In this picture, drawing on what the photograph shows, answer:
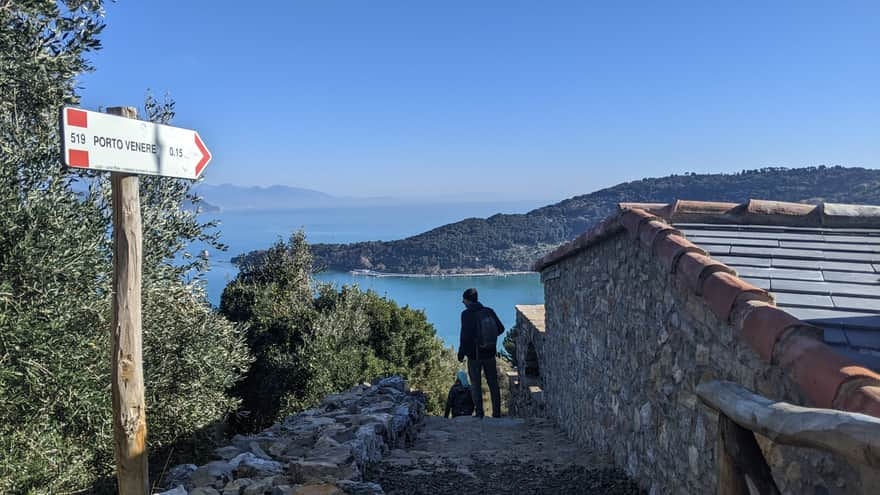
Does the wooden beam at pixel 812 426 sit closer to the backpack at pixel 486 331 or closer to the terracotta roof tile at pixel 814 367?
the terracotta roof tile at pixel 814 367

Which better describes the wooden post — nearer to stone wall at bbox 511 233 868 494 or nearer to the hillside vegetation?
stone wall at bbox 511 233 868 494

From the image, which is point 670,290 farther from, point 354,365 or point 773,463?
point 354,365

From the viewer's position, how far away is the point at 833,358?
7.48 ft

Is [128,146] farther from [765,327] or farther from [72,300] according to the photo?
[765,327]

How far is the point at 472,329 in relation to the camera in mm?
9945

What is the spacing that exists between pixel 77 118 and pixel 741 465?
131 inches

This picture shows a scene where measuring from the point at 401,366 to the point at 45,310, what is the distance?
12.8 m

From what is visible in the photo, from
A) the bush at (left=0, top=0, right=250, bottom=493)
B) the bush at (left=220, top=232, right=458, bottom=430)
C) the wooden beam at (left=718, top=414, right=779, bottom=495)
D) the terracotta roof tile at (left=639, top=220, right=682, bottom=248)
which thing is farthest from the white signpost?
the bush at (left=220, top=232, right=458, bottom=430)

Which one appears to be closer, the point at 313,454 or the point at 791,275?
the point at 791,275

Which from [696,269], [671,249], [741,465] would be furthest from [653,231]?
[741,465]

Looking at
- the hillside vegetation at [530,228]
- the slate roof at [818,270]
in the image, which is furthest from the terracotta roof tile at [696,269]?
the hillside vegetation at [530,228]

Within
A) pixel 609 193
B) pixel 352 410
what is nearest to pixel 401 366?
pixel 352 410

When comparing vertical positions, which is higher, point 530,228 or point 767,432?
point 530,228

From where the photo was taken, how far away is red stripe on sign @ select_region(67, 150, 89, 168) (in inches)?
113
